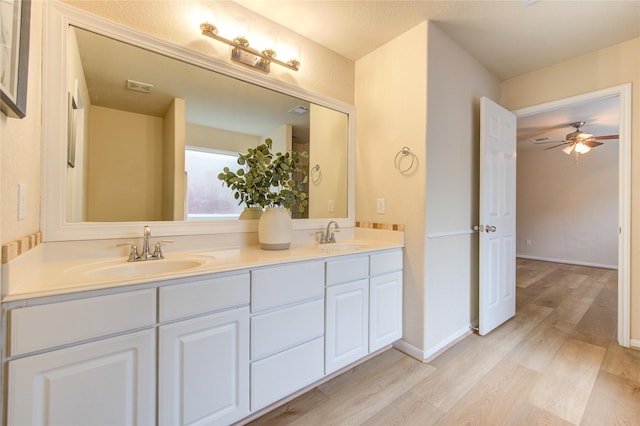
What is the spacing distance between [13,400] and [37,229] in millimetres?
680

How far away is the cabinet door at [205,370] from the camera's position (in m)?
1.10

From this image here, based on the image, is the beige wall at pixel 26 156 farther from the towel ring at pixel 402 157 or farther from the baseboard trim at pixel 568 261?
the baseboard trim at pixel 568 261

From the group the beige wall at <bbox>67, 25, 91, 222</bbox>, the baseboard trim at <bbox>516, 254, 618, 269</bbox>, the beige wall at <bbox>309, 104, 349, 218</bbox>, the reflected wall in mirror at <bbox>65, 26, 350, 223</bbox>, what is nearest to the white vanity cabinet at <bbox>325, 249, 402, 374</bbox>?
the beige wall at <bbox>309, 104, 349, 218</bbox>

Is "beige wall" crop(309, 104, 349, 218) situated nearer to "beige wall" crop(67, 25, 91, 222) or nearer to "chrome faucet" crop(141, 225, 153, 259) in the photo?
"chrome faucet" crop(141, 225, 153, 259)

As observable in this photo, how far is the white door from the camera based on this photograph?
7.80ft

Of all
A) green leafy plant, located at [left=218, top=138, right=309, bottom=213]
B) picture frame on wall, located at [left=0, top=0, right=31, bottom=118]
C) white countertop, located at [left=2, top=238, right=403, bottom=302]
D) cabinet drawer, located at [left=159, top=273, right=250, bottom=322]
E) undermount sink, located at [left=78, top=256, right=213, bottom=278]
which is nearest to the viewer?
picture frame on wall, located at [left=0, top=0, right=31, bottom=118]

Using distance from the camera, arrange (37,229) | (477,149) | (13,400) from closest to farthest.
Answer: (13,400)
(37,229)
(477,149)

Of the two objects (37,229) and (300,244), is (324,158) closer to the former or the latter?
(300,244)

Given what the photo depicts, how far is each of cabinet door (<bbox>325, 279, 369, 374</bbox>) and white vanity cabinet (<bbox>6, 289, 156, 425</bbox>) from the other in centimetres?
91

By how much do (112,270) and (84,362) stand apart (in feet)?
1.38

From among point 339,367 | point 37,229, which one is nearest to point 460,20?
point 339,367

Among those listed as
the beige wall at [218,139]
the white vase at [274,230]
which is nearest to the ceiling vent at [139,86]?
the beige wall at [218,139]

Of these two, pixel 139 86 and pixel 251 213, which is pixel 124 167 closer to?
pixel 139 86

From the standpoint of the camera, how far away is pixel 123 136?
4.78 ft
